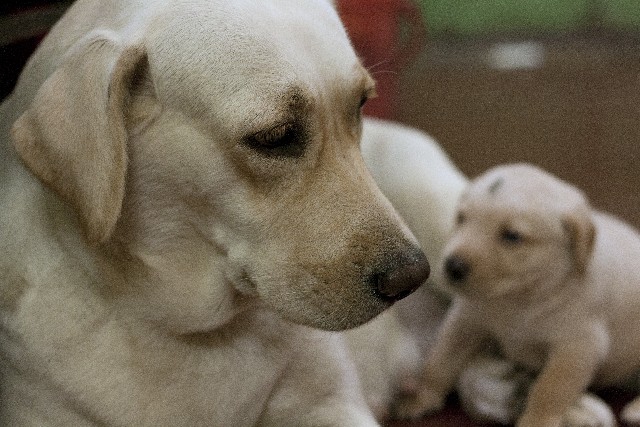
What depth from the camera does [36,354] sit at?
3.48ft

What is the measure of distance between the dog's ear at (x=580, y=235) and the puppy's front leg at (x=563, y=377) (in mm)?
123

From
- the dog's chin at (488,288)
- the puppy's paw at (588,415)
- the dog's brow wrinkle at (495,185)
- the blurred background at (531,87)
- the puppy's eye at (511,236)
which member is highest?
the dog's brow wrinkle at (495,185)

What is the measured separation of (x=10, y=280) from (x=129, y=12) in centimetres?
36

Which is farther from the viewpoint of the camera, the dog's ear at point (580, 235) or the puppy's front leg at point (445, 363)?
the puppy's front leg at point (445, 363)

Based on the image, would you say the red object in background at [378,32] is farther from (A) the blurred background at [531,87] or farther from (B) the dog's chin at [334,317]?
(B) the dog's chin at [334,317]

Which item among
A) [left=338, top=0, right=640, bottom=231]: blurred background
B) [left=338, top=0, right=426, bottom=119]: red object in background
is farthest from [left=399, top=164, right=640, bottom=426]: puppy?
[left=338, top=0, right=640, bottom=231]: blurred background

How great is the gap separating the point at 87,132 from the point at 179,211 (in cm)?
14

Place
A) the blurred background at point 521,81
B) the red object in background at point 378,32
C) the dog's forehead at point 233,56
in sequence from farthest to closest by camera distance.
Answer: the blurred background at point 521,81 → the red object in background at point 378,32 → the dog's forehead at point 233,56

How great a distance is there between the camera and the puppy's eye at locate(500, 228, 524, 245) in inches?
57.8

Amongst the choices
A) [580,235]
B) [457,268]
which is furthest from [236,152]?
[580,235]

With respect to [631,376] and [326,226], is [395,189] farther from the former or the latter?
[326,226]

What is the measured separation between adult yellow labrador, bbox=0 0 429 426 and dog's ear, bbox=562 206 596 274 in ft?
1.76

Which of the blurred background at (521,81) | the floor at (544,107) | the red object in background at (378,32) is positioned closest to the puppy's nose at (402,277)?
the red object in background at (378,32)

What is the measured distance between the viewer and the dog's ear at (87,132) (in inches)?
37.0
